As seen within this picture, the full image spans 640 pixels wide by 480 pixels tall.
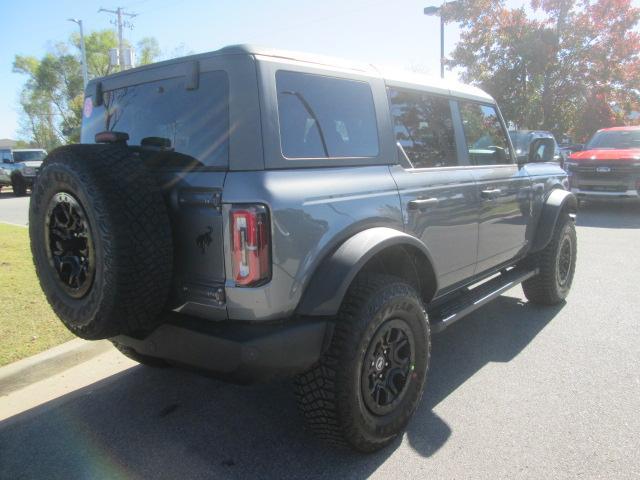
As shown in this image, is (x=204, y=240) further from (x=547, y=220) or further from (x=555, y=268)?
(x=555, y=268)

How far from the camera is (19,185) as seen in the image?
20375 mm

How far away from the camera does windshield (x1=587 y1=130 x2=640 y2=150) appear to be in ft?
39.0

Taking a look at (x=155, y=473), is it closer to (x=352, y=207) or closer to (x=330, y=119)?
(x=352, y=207)

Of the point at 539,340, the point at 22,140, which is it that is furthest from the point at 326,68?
the point at 22,140

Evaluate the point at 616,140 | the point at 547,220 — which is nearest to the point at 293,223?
the point at 547,220

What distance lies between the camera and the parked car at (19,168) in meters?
20.2

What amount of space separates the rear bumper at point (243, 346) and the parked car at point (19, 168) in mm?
18461

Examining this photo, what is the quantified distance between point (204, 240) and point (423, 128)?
5.75 ft

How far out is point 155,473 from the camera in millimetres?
2525

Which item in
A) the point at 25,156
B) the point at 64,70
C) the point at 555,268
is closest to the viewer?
the point at 555,268

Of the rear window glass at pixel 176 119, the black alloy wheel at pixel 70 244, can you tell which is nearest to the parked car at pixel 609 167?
the rear window glass at pixel 176 119

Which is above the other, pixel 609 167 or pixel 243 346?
pixel 609 167

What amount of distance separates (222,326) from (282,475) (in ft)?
2.74

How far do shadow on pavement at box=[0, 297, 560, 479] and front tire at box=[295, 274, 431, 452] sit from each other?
0.20m
